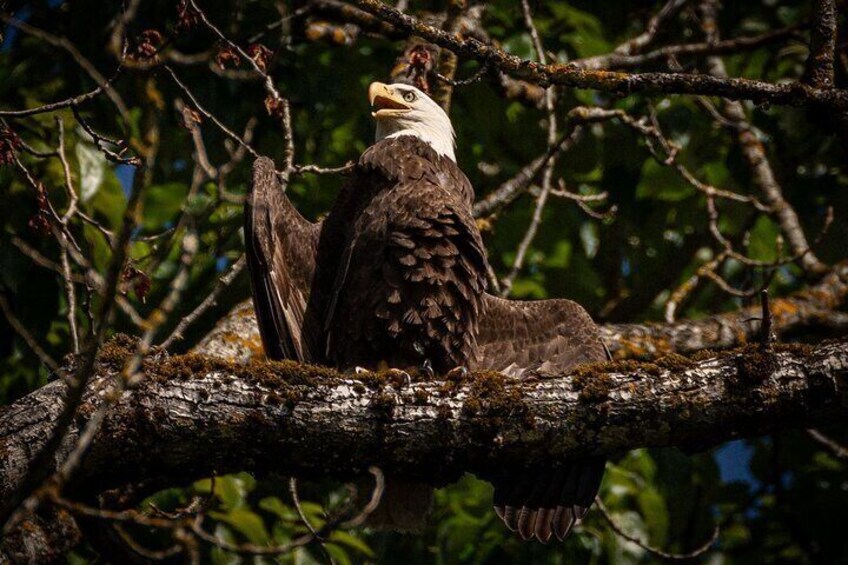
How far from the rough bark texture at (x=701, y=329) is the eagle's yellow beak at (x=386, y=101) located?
1120mm

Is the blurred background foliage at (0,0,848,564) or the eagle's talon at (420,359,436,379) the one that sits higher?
the blurred background foliage at (0,0,848,564)

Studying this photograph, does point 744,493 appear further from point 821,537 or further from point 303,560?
point 303,560

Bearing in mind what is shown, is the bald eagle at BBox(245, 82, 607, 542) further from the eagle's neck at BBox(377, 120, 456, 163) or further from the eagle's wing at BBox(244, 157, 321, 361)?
the eagle's neck at BBox(377, 120, 456, 163)

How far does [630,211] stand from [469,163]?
0.95 meters

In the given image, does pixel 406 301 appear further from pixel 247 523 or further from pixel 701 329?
pixel 701 329

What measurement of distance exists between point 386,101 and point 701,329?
1855mm

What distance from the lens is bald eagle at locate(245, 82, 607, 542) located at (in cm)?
425

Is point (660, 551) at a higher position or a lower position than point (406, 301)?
lower

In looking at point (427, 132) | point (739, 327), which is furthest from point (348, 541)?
point (739, 327)

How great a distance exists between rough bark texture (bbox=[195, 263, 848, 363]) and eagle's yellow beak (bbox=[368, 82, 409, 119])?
112cm

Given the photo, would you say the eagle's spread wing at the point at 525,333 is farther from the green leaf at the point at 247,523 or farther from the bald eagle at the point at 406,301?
the green leaf at the point at 247,523

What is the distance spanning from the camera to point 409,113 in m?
5.31

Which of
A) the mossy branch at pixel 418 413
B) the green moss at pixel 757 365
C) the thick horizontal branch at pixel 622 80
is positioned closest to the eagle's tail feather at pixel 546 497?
the mossy branch at pixel 418 413

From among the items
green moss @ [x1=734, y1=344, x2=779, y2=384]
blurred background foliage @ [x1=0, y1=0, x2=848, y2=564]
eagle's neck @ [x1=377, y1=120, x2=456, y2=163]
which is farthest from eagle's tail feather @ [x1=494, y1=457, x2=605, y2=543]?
eagle's neck @ [x1=377, y1=120, x2=456, y2=163]
